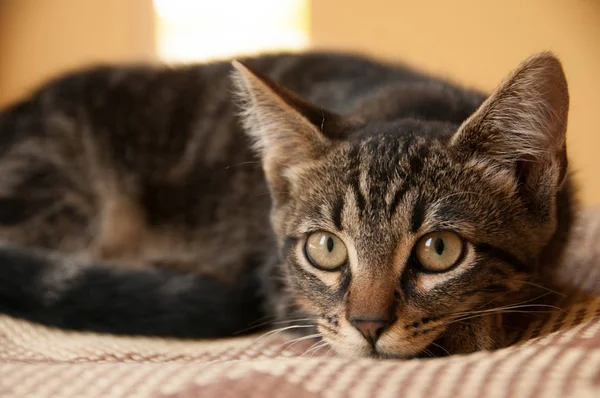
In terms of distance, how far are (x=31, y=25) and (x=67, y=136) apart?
4.89 ft

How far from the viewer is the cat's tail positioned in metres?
1.38

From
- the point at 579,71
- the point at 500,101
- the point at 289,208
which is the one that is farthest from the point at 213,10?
the point at 500,101

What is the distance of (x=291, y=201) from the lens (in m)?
1.34

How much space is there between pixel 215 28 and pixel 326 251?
86.4 inches

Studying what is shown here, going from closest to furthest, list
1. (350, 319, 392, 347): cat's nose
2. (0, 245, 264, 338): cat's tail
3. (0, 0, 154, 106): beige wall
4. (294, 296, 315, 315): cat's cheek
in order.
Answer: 1. (350, 319, 392, 347): cat's nose
2. (294, 296, 315, 315): cat's cheek
3. (0, 245, 264, 338): cat's tail
4. (0, 0, 154, 106): beige wall

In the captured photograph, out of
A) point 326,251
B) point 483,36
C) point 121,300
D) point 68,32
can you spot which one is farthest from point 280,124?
point 68,32

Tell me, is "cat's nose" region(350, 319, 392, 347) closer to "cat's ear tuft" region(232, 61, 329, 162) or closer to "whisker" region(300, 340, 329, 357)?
"whisker" region(300, 340, 329, 357)

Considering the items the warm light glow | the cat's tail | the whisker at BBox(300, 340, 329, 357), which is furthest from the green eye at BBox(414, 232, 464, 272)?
the warm light glow

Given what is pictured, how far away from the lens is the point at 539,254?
1.18 meters

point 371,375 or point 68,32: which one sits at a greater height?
point 68,32

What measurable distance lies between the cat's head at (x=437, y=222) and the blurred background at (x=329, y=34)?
1293mm

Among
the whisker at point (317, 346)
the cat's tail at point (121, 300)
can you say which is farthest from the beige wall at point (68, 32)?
the whisker at point (317, 346)

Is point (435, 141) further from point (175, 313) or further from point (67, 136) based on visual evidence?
point (67, 136)

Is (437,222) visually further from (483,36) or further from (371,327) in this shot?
(483,36)
